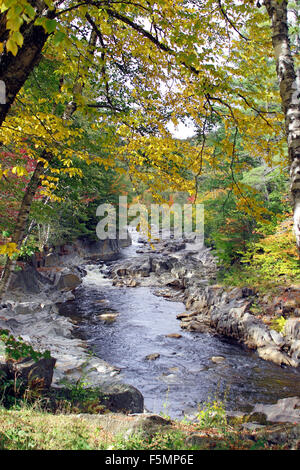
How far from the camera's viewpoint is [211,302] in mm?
13719

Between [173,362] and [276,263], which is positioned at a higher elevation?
[276,263]

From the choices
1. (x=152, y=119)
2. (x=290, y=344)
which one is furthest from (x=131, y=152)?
(x=290, y=344)

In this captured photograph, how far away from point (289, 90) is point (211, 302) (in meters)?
11.8

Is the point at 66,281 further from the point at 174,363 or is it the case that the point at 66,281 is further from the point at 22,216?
the point at 22,216

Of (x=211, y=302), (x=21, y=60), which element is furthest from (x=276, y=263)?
(x=21, y=60)

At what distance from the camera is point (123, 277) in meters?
20.7

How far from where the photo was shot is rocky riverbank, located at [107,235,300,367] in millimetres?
9680

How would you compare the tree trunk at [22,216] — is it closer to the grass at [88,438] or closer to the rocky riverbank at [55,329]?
the rocky riverbank at [55,329]

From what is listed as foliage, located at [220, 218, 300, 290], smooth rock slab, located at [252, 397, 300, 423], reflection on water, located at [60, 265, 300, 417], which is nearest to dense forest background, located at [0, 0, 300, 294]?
smooth rock slab, located at [252, 397, 300, 423]

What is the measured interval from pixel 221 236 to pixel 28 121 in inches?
495

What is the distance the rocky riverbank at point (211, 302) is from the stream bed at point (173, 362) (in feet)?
1.57

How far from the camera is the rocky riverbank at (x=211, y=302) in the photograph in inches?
381
